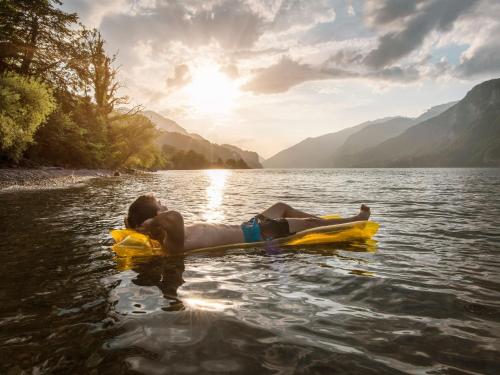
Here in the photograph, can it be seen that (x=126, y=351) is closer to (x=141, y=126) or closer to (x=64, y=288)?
(x=64, y=288)

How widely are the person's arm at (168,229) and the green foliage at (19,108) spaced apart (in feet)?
64.8

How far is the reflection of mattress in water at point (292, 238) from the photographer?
7480 mm

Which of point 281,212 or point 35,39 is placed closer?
point 281,212

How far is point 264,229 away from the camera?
861 centimetres

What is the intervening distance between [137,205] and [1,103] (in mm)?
19575

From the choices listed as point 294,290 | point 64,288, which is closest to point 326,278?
point 294,290

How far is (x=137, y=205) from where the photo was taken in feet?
25.0

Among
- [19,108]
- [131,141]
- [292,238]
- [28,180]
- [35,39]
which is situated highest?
[35,39]

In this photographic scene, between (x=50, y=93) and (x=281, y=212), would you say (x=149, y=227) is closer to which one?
(x=281, y=212)

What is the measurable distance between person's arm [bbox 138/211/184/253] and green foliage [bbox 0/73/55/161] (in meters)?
19.7

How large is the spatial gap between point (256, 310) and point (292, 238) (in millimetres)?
3889

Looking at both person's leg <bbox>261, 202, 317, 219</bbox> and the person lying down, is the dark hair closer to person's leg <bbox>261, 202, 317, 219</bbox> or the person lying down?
the person lying down

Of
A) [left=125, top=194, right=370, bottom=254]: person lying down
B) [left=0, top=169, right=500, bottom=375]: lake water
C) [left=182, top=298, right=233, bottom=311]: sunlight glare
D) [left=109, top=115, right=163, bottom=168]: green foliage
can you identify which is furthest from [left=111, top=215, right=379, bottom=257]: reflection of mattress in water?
[left=109, top=115, right=163, bottom=168]: green foliage

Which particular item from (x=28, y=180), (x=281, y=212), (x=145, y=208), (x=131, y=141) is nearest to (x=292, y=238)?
(x=281, y=212)
